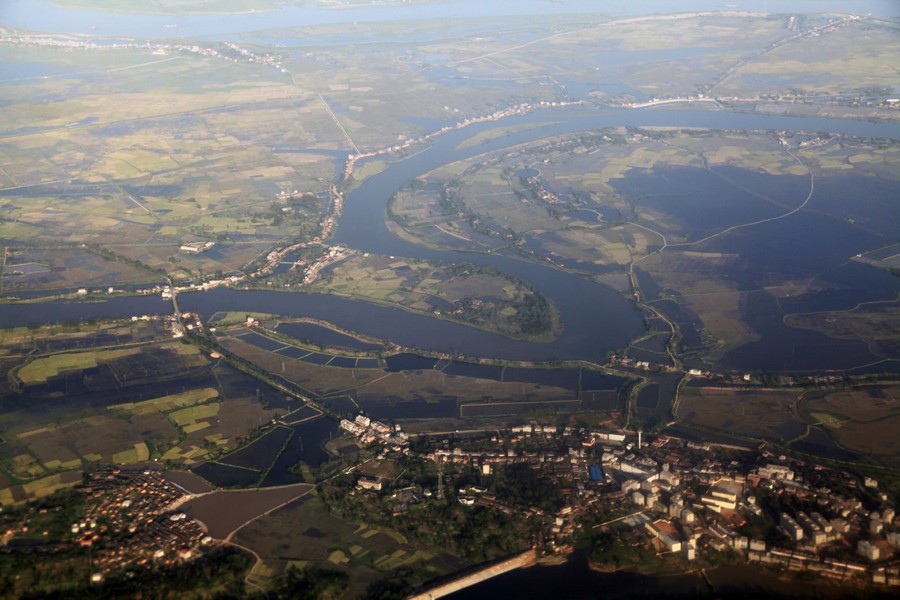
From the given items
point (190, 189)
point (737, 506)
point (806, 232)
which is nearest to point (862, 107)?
point (806, 232)

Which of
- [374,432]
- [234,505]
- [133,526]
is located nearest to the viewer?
[133,526]

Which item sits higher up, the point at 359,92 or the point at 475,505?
the point at 359,92

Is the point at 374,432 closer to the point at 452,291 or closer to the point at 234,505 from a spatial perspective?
the point at 234,505

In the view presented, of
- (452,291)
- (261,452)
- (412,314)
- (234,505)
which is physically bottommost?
(234,505)

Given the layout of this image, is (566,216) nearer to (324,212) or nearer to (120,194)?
(324,212)

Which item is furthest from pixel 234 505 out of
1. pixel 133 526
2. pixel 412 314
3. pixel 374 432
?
pixel 412 314

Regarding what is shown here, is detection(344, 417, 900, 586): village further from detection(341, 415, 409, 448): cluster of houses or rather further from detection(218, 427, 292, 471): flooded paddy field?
detection(218, 427, 292, 471): flooded paddy field

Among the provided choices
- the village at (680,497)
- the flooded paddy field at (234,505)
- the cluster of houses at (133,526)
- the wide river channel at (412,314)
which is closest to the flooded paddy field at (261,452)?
the flooded paddy field at (234,505)

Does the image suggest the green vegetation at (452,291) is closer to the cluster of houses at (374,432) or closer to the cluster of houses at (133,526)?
the cluster of houses at (374,432)

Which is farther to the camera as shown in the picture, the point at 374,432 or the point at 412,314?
the point at 412,314

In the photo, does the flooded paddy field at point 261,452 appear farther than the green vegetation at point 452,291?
No

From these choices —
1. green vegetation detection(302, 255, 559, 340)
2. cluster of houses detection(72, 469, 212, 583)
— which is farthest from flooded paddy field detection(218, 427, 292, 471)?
green vegetation detection(302, 255, 559, 340)
